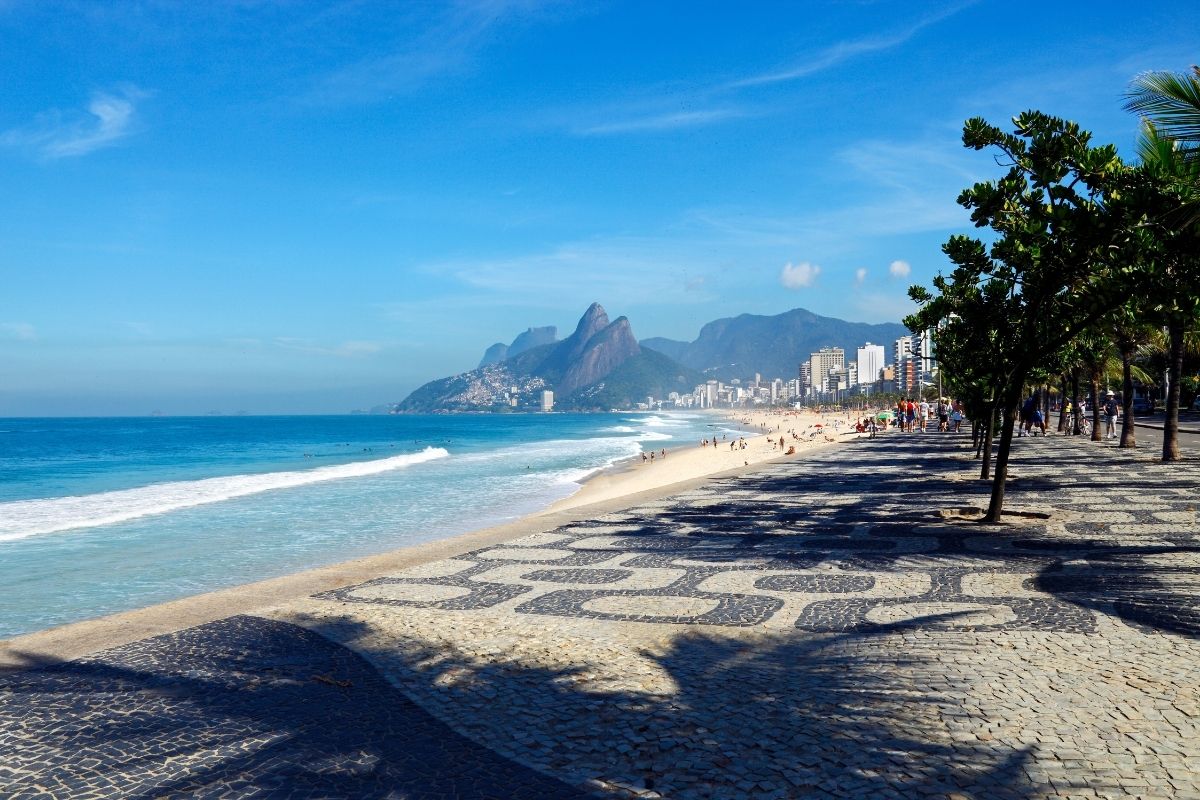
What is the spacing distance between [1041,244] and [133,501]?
2437 cm

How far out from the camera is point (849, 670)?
5.26 meters

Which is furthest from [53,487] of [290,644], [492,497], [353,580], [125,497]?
[290,644]

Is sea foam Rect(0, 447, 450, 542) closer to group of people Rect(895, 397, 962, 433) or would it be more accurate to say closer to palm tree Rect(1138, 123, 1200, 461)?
palm tree Rect(1138, 123, 1200, 461)

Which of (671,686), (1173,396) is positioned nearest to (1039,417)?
(1173,396)

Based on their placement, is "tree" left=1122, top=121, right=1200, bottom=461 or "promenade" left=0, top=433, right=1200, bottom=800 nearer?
"promenade" left=0, top=433, right=1200, bottom=800

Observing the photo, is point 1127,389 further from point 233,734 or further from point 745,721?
point 233,734

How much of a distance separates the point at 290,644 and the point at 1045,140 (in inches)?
359

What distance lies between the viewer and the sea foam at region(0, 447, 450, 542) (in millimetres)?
19219

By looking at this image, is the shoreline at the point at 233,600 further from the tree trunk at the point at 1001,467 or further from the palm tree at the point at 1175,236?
the palm tree at the point at 1175,236

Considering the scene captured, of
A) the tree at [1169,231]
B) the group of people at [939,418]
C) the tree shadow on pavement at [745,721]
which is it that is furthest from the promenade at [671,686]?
the group of people at [939,418]

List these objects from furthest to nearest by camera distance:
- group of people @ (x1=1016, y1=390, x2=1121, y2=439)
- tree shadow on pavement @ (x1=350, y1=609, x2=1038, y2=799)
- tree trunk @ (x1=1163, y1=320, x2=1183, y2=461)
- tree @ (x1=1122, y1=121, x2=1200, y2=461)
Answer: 1. group of people @ (x1=1016, y1=390, x2=1121, y2=439)
2. tree trunk @ (x1=1163, y1=320, x2=1183, y2=461)
3. tree @ (x1=1122, y1=121, x2=1200, y2=461)
4. tree shadow on pavement @ (x1=350, y1=609, x2=1038, y2=799)

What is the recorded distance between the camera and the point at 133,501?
24.3 meters

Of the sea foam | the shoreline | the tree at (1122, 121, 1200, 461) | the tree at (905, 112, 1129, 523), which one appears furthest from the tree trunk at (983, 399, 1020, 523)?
the sea foam

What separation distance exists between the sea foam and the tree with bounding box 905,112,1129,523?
18.4 m
